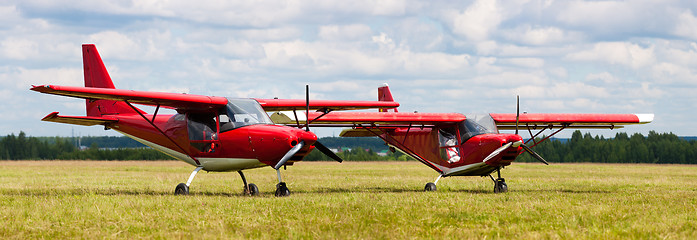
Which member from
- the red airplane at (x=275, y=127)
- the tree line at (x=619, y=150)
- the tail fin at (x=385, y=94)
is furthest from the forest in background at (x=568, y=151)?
the red airplane at (x=275, y=127)

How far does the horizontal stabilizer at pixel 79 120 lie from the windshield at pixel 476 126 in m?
9.28

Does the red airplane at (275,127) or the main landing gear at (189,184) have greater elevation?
the red airplane at (275,127)

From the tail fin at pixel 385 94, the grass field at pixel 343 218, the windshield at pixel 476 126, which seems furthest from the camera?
the tail fin at pixel 385 94

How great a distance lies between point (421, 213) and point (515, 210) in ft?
5.80

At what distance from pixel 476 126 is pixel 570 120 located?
4203mm

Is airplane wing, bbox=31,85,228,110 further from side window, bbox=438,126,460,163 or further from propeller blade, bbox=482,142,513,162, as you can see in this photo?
side window, bbox=438,126,460,163

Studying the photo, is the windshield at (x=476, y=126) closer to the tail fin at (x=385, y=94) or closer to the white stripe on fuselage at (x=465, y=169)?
the white stripe on fuselage at (x=465, y=169)

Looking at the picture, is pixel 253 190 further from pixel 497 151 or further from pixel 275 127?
pixel 497 151

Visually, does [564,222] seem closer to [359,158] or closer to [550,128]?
[550,128]

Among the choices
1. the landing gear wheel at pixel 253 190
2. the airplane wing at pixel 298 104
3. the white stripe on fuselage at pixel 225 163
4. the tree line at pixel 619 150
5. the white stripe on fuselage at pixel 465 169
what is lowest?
the tree line at pixel 619 150

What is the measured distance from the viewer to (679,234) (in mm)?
10102

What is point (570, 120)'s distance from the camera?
23.1 metres

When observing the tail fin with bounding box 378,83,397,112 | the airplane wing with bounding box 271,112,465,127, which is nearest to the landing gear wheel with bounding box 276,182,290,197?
the airplane wing with bounding box 271,112,465,127

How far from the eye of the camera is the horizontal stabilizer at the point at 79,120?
59.7 ft
